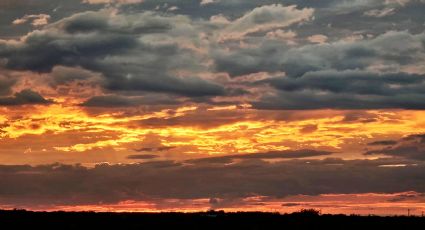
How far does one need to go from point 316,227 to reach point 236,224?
11.8 meters

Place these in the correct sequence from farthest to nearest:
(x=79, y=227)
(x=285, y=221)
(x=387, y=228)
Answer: (x=285, y=221), (x=387, y=228), (x=79, y=227)

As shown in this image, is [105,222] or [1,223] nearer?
[1,223]

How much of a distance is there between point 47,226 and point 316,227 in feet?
114

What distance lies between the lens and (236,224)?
4080 inches

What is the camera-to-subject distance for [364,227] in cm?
10000

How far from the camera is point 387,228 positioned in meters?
98.8

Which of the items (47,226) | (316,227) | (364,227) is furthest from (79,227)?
(364,227)


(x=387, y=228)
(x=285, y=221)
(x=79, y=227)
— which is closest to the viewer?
(x=79, y=227)

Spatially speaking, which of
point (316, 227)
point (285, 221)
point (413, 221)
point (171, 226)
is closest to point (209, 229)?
point (171, 226)

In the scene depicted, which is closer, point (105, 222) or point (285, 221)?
point (105, 222)

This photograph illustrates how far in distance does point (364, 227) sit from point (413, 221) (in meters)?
16.2

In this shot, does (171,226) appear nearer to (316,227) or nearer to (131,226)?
(131,226)

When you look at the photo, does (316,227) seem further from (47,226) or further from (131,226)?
(47,226)

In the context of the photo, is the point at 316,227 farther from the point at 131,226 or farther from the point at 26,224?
the point at 26,224
